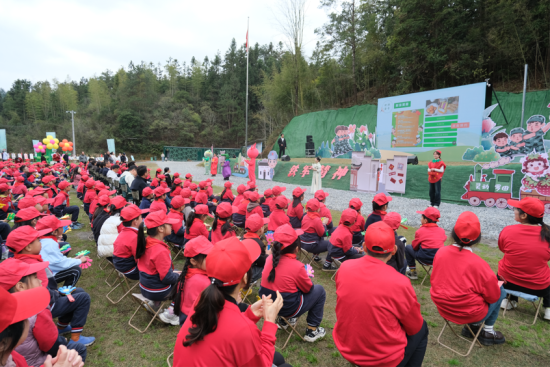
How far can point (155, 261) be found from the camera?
2.73m

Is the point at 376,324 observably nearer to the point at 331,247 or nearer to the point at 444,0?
the point at 331,247

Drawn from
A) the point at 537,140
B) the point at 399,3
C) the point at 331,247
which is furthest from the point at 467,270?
the point at 399,3

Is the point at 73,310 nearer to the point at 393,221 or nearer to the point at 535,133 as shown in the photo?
the point at 393,221

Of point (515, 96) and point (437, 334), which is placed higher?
point (515, 96)

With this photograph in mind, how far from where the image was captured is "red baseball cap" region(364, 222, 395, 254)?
1.75m

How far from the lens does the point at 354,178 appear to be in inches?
452

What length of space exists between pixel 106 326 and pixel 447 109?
553 inches

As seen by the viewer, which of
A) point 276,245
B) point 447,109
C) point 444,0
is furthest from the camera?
point 444,0

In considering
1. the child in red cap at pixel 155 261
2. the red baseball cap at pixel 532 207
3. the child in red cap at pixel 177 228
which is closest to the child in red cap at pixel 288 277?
the child in red cap at pixel 155 261

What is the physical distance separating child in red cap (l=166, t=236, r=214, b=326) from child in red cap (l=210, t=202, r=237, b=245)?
120 centimetres

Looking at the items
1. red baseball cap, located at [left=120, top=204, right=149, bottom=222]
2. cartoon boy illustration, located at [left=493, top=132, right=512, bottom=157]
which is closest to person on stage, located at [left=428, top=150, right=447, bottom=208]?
cartoon boy illustration, located at [left=493, top=132, right=512, bottom=157]

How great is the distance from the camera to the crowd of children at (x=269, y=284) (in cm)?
123

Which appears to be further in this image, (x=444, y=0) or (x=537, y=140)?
(x=444, y=0)

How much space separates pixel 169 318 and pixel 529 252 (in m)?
3.76
